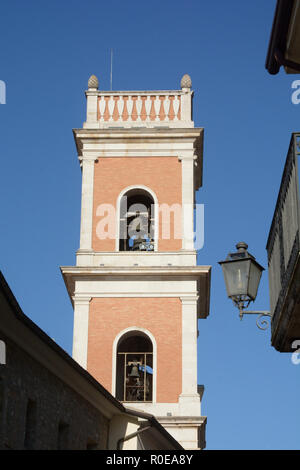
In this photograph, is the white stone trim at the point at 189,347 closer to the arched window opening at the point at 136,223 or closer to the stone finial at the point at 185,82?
the arched window opening at the point at 136,223

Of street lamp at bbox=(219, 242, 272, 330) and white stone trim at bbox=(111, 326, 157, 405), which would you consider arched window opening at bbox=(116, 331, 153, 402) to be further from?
street lamp at bbox=(219, 242, 272, 330)

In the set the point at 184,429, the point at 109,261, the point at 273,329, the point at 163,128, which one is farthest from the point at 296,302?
the point at 163,128

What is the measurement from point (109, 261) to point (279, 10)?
51.3ft

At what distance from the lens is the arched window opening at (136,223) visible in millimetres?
24766

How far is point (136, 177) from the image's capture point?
82.8 feet

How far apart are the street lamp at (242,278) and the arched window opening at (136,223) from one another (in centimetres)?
1534

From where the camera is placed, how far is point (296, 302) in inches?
332

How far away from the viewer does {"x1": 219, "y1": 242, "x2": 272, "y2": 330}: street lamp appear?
9.16 meters

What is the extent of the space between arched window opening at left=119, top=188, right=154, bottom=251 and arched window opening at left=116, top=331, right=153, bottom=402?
7.99ft

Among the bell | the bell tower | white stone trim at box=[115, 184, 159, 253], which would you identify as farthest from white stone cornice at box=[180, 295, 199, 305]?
the bell

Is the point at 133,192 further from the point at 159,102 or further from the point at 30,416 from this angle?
the point at 30,416

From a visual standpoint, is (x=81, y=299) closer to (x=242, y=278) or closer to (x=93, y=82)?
(x=93, y=82)

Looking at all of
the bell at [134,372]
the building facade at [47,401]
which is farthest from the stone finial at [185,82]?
the building facade at [47,401]

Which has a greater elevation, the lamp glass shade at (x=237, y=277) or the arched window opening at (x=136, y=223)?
the arched window opening at (x=136, y=223)
